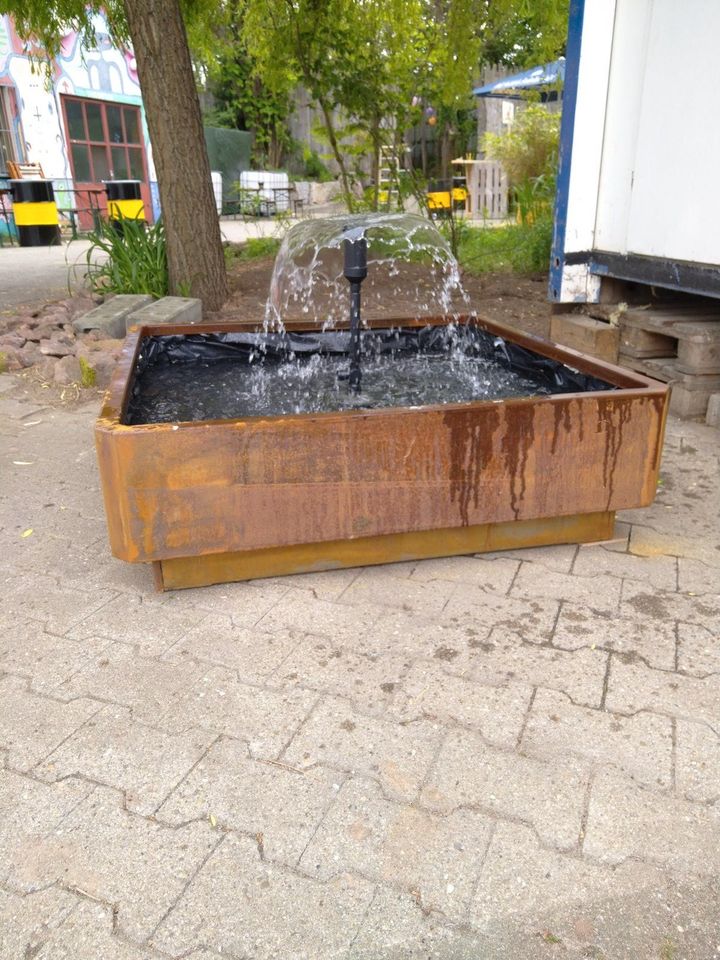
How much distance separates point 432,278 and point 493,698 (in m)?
6.32

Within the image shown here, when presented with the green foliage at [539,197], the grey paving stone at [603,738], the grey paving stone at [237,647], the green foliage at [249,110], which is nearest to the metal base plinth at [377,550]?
the grey paving stone at [237,647]

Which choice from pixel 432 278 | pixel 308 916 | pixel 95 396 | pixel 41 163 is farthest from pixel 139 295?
pixel 41 163

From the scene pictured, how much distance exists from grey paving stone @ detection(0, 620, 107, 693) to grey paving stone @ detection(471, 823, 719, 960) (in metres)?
1.34

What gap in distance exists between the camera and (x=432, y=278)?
791cm

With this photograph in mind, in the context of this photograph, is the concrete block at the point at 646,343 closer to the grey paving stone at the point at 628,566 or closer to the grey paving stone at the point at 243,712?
the grey paving stone at the point at 628,566

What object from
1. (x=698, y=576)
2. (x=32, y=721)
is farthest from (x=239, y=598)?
(x=698, y=576)

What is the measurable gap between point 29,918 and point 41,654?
971 mm

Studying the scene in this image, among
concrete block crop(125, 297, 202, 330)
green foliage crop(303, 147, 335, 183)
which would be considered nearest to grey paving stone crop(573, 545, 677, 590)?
concrete block crop(125, 297, 202, 330)

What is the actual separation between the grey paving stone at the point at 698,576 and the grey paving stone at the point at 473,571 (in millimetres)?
583

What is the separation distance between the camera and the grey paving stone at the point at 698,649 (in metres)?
2.29

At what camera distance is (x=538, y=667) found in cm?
230

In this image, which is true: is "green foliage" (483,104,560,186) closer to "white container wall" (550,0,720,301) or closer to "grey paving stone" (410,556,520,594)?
"white container wall" (550,0,720,301)

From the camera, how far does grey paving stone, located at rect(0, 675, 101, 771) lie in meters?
1.99

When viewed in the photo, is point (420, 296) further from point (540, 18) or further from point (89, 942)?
point (89, 942)
